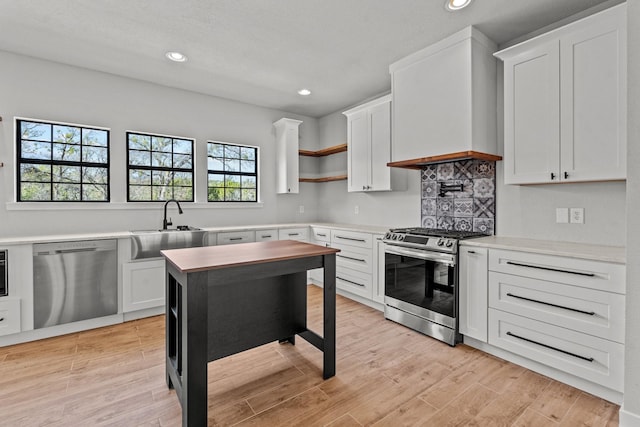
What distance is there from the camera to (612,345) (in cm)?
188

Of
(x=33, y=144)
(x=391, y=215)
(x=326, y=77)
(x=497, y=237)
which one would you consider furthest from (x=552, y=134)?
(x=33, y=144)

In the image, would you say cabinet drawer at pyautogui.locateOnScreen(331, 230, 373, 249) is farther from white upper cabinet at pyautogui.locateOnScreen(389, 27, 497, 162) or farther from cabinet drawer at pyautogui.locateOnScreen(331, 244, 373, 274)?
white upper cabinet at pyautogui.locateOnScreen(389, 27, 497, 162)

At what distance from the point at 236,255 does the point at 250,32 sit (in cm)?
203

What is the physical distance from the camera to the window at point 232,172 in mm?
4445

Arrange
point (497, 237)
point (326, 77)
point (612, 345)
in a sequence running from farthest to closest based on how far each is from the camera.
→ point (326, 77) → point (497, 237) → point (612, 345)

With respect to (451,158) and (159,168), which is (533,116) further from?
(159,168)

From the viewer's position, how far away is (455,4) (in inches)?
92.5

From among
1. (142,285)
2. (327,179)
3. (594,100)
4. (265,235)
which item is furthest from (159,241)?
Answer: (594,100)

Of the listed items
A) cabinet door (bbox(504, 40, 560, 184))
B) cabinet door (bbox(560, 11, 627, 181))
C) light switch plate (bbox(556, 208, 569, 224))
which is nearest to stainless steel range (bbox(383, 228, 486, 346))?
light switch plate (bbox(556, 208, 569, 224))

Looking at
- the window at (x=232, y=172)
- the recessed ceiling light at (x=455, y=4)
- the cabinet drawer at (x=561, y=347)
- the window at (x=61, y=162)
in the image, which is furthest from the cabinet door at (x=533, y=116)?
the window at (x=61, y=162)

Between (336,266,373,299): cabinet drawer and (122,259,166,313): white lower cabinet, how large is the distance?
6.96ft

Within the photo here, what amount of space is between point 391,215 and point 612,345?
8.27 feet

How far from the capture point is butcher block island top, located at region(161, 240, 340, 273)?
1697 millimetres

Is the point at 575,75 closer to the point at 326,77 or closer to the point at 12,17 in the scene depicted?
the point at 326,77
